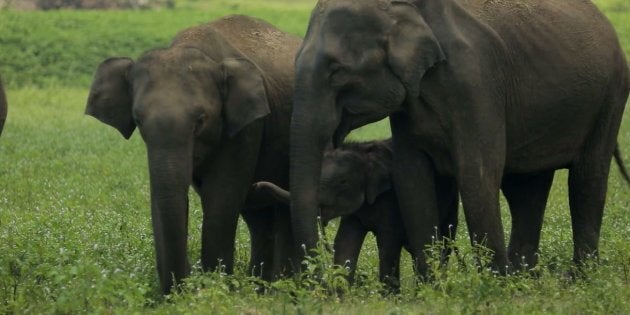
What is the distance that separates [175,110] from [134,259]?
6.08ft

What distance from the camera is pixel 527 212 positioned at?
12906 mm

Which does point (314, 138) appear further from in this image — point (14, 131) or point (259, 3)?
point (259, 3)

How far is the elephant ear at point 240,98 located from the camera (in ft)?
36.5

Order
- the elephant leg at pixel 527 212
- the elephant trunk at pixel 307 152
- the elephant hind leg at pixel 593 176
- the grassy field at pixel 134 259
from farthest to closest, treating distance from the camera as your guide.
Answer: the elephant leg at pixel 527 212
the elephant hind leg at pixel 593 176
the elephant trunk at pixel 307 152
the grassy field at pixel 134 259

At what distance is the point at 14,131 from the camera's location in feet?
89.2

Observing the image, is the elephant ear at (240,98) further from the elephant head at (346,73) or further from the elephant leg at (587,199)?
the elephant leg at (587,199)

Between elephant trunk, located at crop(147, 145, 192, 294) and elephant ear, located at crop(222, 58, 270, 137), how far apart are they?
0.67 metres

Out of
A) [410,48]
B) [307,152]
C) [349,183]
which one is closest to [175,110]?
[307,152]

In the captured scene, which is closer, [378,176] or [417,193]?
[417,193]

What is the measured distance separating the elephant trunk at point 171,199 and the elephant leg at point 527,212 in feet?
11.6

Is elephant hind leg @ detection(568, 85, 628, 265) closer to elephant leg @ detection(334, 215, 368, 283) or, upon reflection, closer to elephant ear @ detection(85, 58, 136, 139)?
elephant leg @ detection(334, 215, 368, 283)

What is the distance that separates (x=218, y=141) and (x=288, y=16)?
3858 cm

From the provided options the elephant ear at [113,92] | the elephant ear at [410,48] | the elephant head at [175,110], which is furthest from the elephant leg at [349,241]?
the elephant ear at [113,92]

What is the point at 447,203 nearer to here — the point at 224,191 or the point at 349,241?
the point at 349,241
